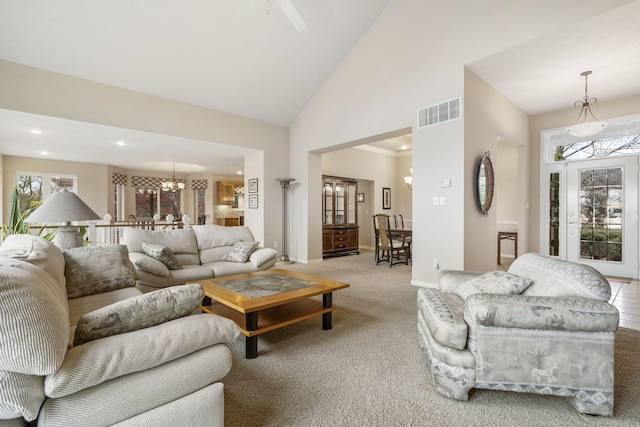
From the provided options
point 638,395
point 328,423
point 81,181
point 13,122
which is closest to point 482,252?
point 638,395

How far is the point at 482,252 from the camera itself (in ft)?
14.5

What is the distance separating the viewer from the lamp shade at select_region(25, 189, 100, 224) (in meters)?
2.58

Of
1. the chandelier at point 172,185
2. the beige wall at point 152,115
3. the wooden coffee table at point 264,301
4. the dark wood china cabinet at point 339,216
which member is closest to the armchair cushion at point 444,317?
the wooden coffee table at point 264,301

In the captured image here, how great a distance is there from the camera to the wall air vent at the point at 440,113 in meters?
4.03

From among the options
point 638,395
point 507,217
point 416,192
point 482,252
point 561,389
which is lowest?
point 638,395

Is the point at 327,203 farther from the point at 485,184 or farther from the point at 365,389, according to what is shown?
the point at 365,389

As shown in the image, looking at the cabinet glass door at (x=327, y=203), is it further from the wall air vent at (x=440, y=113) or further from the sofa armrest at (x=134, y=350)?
the sofa armrest at (x=134, y=350)

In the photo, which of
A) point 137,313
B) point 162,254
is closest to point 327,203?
point 162,254

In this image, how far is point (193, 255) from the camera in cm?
409

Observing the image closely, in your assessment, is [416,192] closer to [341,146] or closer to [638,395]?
[341,146]

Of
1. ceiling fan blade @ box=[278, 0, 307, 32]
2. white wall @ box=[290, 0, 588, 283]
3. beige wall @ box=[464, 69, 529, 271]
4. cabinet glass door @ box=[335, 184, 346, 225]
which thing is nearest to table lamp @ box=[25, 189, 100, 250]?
ceiling fan blade @ box=[278, 0, 307, 32]

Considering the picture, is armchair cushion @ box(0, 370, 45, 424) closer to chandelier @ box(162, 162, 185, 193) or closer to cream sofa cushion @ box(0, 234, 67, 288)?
cream sofa cushion @ box(0, 234, 67, 288)

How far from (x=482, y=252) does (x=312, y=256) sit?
3362mm

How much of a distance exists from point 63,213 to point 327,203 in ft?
18.3
